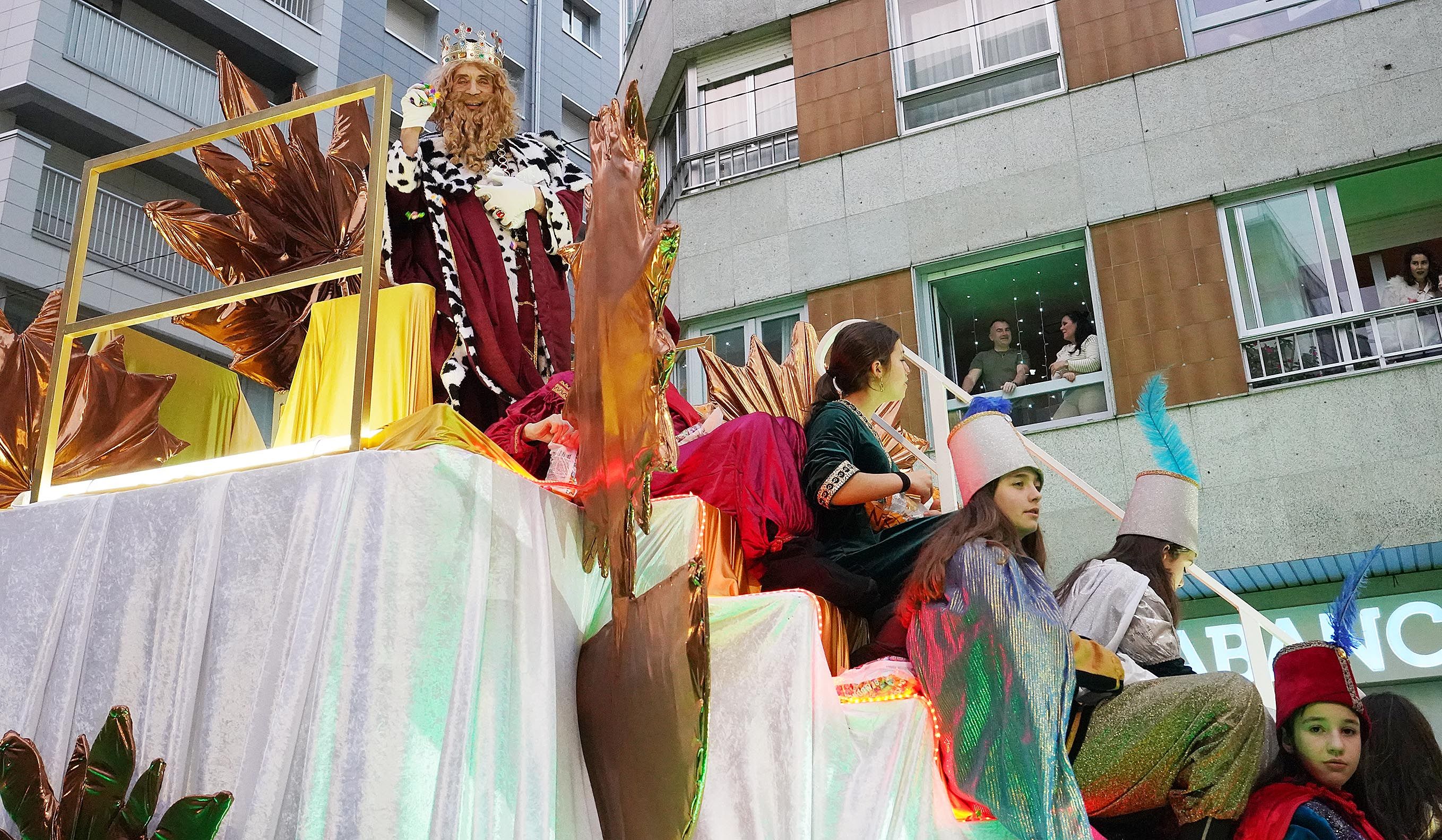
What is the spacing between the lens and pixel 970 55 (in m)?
9.43

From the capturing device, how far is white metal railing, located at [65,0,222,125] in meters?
11.5

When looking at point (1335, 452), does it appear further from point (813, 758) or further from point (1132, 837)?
point (813, 758)

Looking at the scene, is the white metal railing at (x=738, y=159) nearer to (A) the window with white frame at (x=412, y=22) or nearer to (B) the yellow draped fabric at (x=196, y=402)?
(A) the window with white frame at (x=412, y=22)

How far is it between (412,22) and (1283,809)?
1398cm

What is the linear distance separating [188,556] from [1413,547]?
6705mm

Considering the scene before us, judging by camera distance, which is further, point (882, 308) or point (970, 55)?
point (970, 55)

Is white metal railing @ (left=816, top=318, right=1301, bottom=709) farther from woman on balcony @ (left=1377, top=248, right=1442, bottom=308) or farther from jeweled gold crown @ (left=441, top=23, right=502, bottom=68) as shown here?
woman on balcony @ (left=1377, top=248, right=1442, bottom=308)

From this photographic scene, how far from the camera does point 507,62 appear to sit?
14844 mm

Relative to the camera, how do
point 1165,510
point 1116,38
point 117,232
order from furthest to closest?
1. point 117,232
2. point 1116,38
3. point 1165,510

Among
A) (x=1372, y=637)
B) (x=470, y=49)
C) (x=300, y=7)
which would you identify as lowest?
(x=1372, y=637)

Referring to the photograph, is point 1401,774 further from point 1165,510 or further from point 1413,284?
point 1413,284

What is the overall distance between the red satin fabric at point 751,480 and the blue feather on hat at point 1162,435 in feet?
4.69

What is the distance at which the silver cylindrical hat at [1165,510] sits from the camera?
12.2 feet

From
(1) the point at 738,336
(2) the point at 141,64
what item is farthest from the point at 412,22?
(1) the point at 738,336
